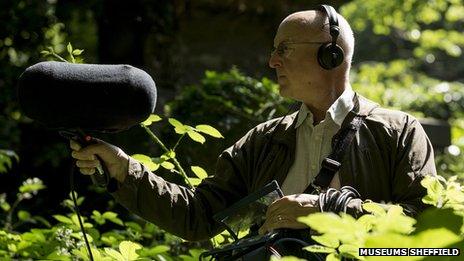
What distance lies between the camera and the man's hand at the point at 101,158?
244cm

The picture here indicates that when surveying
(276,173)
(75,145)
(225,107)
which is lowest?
(225,107)

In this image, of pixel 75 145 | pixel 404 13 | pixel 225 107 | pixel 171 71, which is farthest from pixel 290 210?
pixel 404 13

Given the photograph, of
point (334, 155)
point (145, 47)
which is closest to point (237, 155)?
point (334, 155)

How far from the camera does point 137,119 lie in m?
2.38

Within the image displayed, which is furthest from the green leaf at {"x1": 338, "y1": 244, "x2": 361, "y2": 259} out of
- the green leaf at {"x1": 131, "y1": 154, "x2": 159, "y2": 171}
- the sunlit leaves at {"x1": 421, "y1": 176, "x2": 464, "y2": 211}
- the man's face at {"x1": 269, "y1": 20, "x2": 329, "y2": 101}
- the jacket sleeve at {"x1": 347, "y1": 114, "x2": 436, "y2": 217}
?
the green leaf at {"x1": 131, "y1": 154, "x2": 159, "y2": 171}

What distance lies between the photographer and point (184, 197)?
2.82 metres

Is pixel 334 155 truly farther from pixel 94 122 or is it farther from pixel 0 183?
pixel 0 183

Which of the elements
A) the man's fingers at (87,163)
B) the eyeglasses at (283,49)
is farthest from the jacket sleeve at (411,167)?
the man's fingers at (87,163)

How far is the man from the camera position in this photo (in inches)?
103

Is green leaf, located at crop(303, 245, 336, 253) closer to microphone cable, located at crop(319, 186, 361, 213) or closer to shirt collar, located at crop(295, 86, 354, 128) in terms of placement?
microphone cable, located at crop(319, 186, 361, 213)

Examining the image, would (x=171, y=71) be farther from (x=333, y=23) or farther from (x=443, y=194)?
(x=443, y=194)

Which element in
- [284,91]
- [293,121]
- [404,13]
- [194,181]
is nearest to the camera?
[284,91]

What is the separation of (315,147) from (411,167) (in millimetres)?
346

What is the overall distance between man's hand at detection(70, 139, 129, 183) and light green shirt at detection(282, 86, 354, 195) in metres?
0.53
